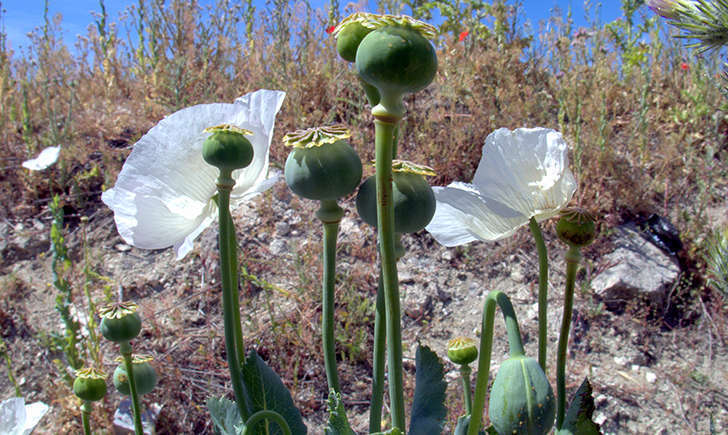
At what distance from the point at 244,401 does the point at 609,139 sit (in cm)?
303

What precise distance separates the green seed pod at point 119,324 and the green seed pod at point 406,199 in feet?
1.55

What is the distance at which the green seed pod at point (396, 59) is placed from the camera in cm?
45

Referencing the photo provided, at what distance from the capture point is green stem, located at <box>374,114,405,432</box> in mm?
465

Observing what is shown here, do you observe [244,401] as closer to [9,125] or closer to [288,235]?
[288,235]

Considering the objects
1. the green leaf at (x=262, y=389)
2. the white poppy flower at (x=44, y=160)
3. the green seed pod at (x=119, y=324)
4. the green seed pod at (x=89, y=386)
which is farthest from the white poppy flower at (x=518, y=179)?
the white poppy flower at (x=44, y=160)

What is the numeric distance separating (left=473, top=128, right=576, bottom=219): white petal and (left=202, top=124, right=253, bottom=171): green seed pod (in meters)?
0.29

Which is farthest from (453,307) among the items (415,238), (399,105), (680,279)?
(399,105)

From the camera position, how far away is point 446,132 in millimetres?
2965

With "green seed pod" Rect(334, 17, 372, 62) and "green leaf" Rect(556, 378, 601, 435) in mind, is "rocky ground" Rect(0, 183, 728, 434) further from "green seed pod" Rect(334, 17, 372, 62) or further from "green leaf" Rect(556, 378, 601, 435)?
"green seed pod" Rect(334, 17, 372, 62)

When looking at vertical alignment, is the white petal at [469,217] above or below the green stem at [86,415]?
above

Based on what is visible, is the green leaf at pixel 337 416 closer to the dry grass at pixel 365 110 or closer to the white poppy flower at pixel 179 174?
the white poppy flower at pixel 179 174

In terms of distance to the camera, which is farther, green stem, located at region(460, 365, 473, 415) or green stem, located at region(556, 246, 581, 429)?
green stem, located at region(460, 365, 473, 415)

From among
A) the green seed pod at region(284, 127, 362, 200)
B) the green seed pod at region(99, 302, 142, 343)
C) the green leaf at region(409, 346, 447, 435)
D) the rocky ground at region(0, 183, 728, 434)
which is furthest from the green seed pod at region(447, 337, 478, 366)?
the rocky ground at region(0, 183, 728, 434)

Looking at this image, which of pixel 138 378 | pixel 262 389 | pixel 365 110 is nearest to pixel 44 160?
pixel 365 110
